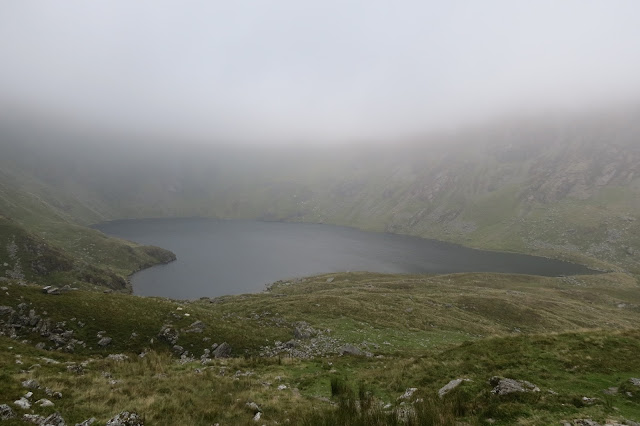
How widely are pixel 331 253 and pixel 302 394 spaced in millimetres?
179868

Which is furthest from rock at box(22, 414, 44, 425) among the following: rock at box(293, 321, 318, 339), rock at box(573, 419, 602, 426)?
rock at box(293, 321, 318, 339)

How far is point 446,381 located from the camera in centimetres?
1689

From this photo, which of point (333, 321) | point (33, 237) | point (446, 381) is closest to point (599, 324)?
point (333, 321)

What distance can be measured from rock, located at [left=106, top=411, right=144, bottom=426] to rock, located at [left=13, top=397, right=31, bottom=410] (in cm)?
334

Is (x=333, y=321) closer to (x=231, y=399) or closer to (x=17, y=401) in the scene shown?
(x=231, y=399)

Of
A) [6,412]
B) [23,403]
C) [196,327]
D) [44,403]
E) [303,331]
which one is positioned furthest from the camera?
[303,331]

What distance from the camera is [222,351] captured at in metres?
28.9

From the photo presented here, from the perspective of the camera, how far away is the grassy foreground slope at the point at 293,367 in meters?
12.2

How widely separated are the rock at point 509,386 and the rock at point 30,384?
19.3 metres

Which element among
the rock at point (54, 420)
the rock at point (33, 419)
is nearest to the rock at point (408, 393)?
the rock at point (54, 420)

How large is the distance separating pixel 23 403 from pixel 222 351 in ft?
61.0

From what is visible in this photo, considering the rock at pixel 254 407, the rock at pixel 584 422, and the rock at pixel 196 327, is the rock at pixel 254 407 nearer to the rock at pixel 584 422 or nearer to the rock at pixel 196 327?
the rock at pixel 584 422

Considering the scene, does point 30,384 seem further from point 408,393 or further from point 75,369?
point 408,393

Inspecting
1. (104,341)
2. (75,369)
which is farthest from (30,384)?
(104,341)
